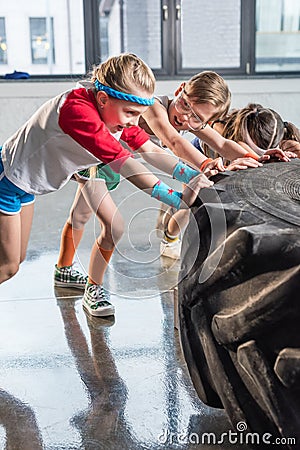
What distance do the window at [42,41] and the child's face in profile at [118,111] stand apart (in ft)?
16.7

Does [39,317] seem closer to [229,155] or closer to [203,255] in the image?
[229,155]

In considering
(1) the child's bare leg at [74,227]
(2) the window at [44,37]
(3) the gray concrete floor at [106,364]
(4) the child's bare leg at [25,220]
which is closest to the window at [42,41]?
(2) the window at [44,37]

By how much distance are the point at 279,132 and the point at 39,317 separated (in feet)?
3.93

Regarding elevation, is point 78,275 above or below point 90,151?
below

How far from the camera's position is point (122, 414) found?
1.79 metres

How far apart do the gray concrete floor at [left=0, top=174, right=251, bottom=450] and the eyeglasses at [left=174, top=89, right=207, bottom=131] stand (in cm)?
36

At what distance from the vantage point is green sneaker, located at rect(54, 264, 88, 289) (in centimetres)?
285

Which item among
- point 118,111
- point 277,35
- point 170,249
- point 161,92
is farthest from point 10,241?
point 277,35

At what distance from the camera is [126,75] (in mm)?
1967

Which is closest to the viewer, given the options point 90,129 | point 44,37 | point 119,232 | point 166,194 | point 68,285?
point 166,194

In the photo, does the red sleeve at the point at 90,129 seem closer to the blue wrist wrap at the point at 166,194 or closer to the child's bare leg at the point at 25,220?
the blue wrist wrap at the point at 166,194

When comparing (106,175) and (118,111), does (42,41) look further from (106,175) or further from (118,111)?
(118,111)

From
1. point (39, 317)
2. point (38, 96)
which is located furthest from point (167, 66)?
point (39, 317)

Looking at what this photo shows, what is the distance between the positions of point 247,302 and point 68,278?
5.45 feet
